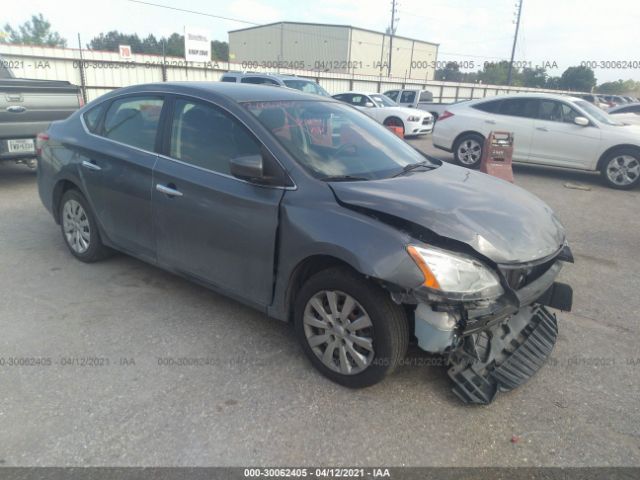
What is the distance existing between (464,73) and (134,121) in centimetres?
8007

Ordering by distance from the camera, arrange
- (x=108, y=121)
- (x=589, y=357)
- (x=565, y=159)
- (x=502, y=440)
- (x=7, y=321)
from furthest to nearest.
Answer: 1. (x=565, y=159)
2. (x=108, y=121)
3. (x=7, y=321)
4. (x=589, y=357)
5. (x=502, y=440)

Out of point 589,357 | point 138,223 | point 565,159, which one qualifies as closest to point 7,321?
point 138,223

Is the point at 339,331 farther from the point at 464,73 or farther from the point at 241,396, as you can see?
the point at 464,73

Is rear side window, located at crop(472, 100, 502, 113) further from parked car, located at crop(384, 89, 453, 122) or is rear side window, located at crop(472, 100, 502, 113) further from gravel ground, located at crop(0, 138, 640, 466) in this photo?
parked car, located at crop(384, 89, 453, 122)

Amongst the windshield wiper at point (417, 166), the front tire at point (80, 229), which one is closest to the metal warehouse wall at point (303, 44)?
the front tire at point (80, 229)

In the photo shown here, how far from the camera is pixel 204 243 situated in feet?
11.4

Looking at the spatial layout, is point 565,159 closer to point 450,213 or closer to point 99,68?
point 450,213

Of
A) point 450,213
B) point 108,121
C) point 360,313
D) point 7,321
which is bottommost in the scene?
point 7,321

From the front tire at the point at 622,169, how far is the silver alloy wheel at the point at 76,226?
9.19m

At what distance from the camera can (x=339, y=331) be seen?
2916 mm

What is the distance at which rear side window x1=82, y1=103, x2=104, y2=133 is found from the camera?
4457 mm

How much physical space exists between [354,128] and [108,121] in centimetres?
219

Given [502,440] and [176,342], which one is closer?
[502,440]

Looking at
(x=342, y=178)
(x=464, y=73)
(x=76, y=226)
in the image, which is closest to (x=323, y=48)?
(x=464, y=73)
